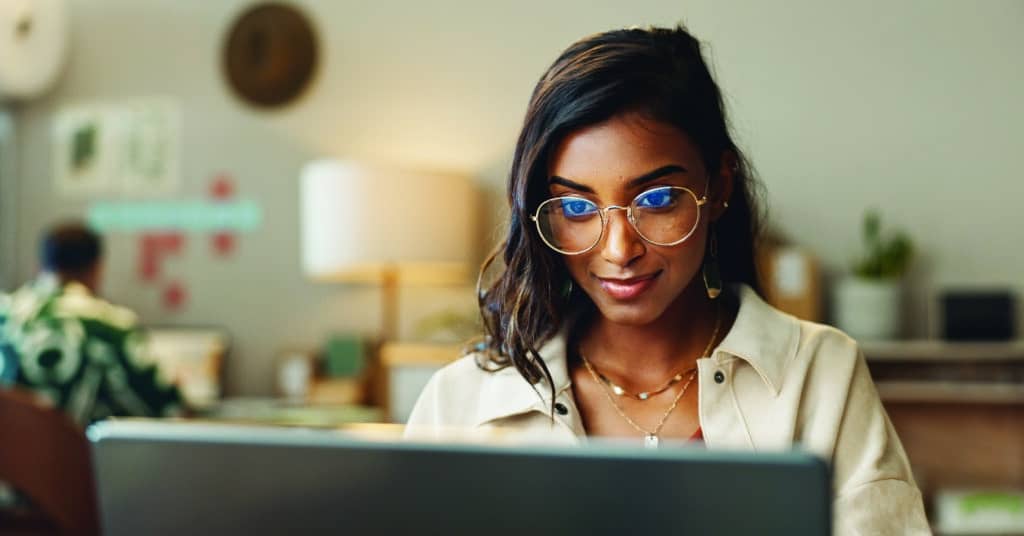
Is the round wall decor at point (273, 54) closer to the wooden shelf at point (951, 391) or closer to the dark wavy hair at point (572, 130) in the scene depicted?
the wooden shelf at point (951, 391)

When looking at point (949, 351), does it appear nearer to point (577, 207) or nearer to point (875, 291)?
point (875, 291)

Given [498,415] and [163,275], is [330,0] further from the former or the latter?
[498,415]

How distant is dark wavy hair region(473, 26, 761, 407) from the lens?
3.82 ft

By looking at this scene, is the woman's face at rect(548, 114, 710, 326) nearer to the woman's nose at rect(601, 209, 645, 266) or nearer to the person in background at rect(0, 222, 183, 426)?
the woman's nose at rect(601, 209, 645, 266)

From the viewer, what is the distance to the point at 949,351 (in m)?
3.24

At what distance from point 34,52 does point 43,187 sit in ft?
2.02

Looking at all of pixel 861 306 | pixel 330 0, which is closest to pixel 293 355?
pixel 330 0

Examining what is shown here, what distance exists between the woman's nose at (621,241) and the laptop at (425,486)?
529 mm

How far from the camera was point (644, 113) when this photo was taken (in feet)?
3.81

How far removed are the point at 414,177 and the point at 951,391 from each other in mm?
1769

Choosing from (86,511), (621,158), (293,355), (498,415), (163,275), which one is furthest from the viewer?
(163,275)

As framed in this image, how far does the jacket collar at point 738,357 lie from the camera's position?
1208 millimetres

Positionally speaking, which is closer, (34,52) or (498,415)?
(498,415)

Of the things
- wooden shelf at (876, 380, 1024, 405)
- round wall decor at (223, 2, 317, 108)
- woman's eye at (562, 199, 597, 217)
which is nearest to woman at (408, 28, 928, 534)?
woman's eye at (562, 199, 597, 217)
